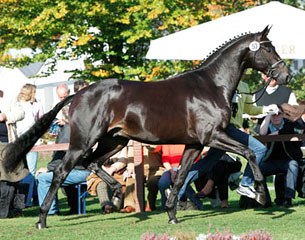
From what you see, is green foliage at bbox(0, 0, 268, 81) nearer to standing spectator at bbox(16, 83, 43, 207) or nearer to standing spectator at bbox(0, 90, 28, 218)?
standing spectator at bbox(16, 83, 43, 207)

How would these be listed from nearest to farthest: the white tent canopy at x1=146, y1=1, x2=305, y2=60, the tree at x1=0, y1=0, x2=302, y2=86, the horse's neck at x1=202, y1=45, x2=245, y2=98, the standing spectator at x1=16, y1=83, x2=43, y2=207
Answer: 1. the horse's neck at x1=202, y1=45, x2=245, y2=98
2. the white tent canopy at x1=146, y1=1, x2=305, y2=60
3. the standing spectator at x1=16, y1=83, x2=43, y2=207
4. the tree at x1=0, y1=0, x2=302, y2=86

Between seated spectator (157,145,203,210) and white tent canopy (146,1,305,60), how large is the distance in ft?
6.97

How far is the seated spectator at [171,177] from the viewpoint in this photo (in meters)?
13.1

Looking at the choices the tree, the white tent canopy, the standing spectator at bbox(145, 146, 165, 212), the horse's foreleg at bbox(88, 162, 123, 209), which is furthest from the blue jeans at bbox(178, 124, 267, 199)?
the tree

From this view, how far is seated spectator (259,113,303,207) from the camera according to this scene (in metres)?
13.1

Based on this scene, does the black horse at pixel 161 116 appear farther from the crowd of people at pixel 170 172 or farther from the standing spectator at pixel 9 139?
the standing spectator at pixel 9 139

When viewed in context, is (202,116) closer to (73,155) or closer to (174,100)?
(174,100)

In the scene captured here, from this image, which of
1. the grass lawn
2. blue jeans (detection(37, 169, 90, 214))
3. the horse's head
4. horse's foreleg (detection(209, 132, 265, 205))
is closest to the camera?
the grass lawn

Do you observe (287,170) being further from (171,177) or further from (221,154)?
(171,177)

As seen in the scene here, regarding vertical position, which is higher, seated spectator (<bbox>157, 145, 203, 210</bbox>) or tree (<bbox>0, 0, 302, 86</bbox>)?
tree (<bbox>0, 0, 302, 86</bbox>)

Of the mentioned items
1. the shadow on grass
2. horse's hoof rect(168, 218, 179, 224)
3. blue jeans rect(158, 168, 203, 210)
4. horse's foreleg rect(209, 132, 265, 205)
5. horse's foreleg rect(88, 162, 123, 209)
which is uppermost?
horse's foreleg rect(209, 132, 265, 205)

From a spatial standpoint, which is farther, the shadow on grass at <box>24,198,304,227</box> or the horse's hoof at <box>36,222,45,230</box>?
the shadow on grass at <box>24,198,304,227</box>

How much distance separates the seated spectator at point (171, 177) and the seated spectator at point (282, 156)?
3.37 ft

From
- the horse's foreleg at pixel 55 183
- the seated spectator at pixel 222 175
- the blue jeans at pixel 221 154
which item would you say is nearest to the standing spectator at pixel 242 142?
the blue jeans at pixel 221 154
